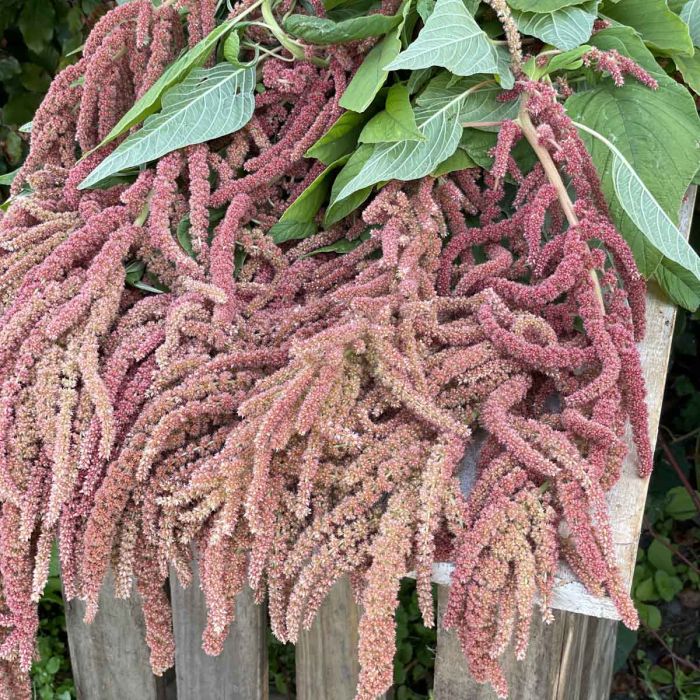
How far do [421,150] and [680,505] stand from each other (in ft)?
4.64

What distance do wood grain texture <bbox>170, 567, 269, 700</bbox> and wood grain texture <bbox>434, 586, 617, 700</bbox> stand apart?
0.23 meters

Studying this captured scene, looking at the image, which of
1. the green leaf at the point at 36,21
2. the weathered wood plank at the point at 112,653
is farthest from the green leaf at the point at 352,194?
the green leaf at the point at 36,21

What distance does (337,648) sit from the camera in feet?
2.86

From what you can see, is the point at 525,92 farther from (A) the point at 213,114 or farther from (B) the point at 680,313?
(B) the point at 680,313

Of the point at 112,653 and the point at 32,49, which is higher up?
the point at 32,49

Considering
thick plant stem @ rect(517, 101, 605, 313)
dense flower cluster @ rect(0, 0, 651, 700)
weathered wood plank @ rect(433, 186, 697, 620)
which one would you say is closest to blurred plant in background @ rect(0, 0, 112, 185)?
dense flower cluster @ rect(0, 0, 651, 700)

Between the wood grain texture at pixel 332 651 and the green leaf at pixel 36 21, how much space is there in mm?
1423

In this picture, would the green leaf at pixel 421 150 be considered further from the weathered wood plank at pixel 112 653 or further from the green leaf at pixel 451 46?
the weathered wood plank at pixel 112 653

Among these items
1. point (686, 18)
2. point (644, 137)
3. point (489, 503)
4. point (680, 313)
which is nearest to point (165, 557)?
point (489, 503)

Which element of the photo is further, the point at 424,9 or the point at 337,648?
the point at 337,648

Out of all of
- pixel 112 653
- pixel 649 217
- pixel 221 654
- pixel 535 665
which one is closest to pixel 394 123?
pixel 649 217

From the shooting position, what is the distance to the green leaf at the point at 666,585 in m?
1.71

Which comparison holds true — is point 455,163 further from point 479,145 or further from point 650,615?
point 650,615

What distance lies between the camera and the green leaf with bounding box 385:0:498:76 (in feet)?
2.23
